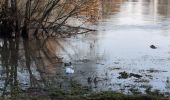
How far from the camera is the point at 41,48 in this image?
22797mm

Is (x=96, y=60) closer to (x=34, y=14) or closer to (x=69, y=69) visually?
(x=69, y=69)

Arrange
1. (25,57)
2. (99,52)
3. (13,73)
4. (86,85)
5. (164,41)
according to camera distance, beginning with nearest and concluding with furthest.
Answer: (86,85) < (13,73) < (25,57) < (99,52) < (164,41)

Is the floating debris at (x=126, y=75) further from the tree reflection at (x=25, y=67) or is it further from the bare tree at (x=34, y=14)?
the bare tree at (x=34, y=14)

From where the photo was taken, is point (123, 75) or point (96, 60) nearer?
point (123, 75)

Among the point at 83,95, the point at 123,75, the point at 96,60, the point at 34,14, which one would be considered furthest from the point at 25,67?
the point at 34,14

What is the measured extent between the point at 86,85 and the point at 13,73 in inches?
129

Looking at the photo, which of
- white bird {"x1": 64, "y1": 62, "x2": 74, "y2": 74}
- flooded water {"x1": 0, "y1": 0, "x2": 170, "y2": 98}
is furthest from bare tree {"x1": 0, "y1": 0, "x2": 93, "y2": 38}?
white bird {"x1": 64, "y1": 62, "x2": 74, "y2": 74}

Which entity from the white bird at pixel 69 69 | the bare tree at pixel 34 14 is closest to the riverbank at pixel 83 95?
the white bird at pixel 69 69

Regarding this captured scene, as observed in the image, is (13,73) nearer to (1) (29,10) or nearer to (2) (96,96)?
(2) (96,96)

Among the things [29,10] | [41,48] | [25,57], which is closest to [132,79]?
[25,57]

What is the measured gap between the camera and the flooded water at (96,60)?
13812 mm

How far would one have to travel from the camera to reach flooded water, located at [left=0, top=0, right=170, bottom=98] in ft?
45.3

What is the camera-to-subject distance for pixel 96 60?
18.8 metres

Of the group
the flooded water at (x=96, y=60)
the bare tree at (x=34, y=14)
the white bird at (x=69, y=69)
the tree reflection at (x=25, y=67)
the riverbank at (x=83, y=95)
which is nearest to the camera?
the riverbank at (x=83, y=95)
